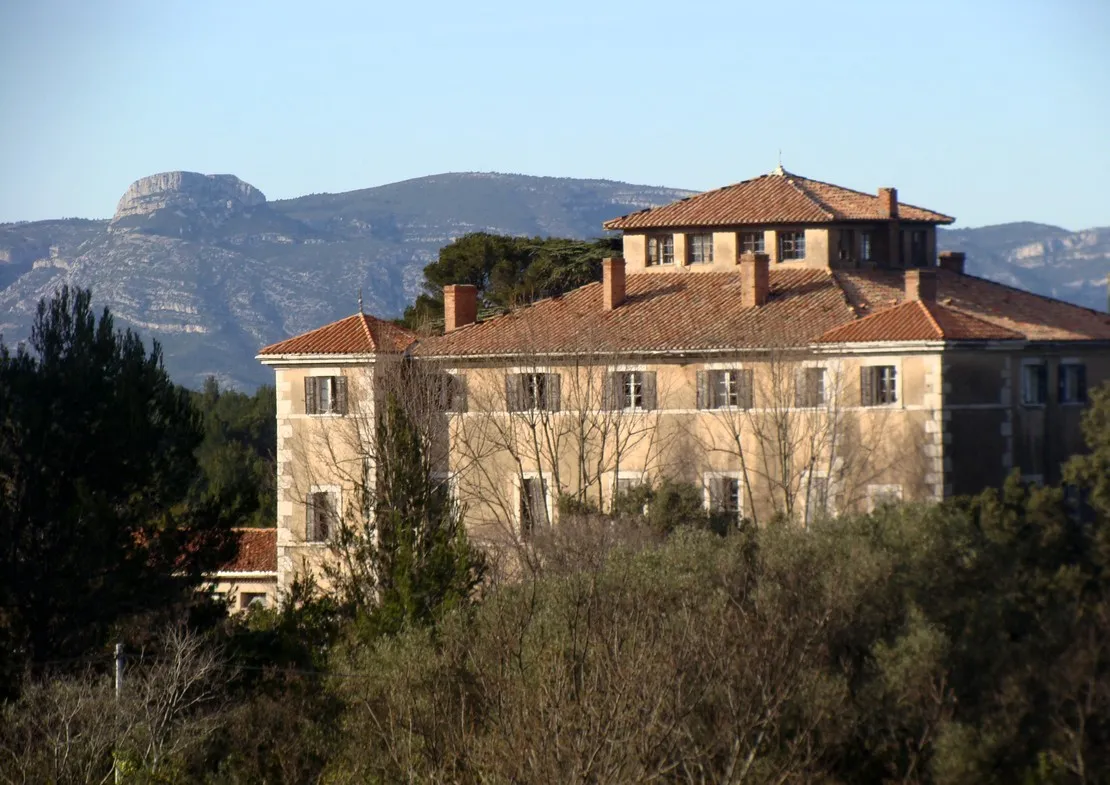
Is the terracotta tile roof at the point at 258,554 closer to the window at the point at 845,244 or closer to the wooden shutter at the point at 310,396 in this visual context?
the wooden shutter at the point at 310,396

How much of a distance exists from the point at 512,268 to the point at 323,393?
46.9 feet

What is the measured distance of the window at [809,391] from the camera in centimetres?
4000

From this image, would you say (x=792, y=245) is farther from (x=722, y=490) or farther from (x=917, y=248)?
(x=722, y=490)

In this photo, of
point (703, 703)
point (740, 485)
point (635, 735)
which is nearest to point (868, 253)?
point (740, 485)

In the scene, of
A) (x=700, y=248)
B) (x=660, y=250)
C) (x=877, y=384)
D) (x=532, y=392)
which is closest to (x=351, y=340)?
(x=532, y=392)

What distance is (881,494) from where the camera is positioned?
38656 mm

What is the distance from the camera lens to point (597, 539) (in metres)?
37.5

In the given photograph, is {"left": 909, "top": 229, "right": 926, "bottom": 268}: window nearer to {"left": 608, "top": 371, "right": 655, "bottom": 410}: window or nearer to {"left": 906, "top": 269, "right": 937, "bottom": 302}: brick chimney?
{"left": 906, "top": 269, "right": 937, "bottom": 302}: brick chimney

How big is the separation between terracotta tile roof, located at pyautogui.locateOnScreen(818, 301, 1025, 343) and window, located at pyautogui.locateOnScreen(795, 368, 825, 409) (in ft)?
2.67

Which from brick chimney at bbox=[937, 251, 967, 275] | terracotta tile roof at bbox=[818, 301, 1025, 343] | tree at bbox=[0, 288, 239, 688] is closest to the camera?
tree at bbox=[0, 288, 239, 688]

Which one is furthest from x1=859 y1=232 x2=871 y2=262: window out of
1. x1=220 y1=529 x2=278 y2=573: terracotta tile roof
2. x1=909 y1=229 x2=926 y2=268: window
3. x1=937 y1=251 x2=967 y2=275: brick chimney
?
x1=220 y1=529 x2=278 y2=573: terracotta tile roof

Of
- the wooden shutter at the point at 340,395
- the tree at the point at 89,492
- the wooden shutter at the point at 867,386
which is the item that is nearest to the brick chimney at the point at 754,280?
the wooden shutter at the point at 867,386

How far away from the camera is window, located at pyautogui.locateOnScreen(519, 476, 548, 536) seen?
42.0 meters

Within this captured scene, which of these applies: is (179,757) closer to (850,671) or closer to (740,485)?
(850,671)
